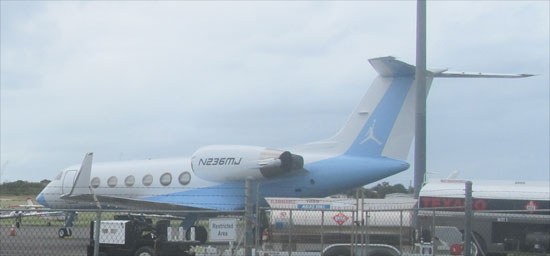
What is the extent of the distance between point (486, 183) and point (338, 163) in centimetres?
585

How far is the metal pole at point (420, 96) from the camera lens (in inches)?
759

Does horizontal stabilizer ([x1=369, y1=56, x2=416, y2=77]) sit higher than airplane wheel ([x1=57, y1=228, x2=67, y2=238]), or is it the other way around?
horizontal stabilizer ([x1=369, y1=56, x2=416, y2=77])

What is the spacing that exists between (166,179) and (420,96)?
387 inches

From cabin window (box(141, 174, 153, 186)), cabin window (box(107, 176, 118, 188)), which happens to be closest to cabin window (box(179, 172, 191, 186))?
cabin window (box(141, 174, 153, 186))

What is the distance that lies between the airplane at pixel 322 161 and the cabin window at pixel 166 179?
48cm

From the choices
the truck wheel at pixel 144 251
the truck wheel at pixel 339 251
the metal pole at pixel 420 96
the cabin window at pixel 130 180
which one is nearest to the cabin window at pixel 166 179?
the cabin window at pixel 130 180

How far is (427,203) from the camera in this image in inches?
707

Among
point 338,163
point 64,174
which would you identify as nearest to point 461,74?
point 338,163

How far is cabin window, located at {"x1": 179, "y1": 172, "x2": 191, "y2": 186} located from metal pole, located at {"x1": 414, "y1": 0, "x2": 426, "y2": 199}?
8378 mm

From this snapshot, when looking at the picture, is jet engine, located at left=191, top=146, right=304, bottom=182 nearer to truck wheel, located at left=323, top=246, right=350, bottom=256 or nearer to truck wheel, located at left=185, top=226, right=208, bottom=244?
truck wheel, located at left=185, top=226, right=208, bottom=244

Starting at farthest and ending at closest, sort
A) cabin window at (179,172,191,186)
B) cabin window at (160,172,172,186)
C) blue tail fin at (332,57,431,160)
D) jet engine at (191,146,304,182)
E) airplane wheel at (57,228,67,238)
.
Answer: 1. cabin window at (160,172,172,186)
2. cabin window at (179,172,191,186)
3. blue tail fin at (332,57,431,160)
4. jet engine at (191,146,304,182)
5. airplane wheel at (57,228,67,238)

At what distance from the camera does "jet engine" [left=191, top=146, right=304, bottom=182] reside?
22.1m

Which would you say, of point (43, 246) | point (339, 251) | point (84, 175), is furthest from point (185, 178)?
point (339, 251)

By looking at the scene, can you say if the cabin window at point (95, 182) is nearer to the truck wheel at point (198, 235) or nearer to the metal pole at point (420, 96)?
the truck wheel at point (198, 235)
